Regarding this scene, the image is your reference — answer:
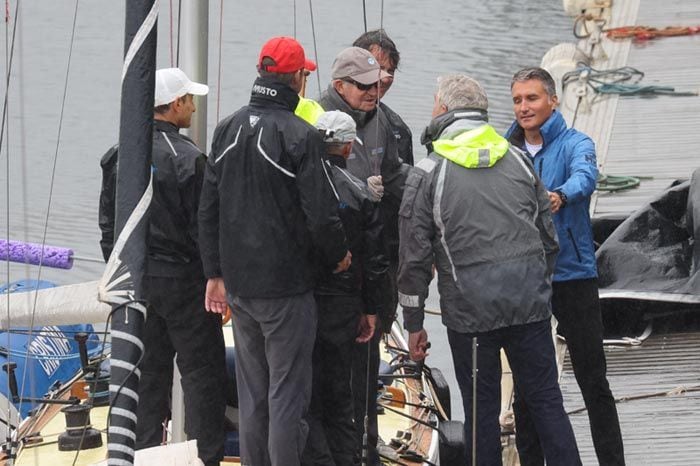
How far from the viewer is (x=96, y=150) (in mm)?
17625

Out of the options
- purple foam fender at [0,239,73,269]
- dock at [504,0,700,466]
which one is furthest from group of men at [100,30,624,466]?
dock at [504,0,700,466]

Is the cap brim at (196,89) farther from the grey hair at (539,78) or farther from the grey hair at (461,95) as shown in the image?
the grey hair at (539,78)

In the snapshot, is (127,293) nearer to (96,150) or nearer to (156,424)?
(156,424)

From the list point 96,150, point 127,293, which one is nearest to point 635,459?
point 127,293

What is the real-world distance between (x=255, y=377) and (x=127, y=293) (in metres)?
1.42

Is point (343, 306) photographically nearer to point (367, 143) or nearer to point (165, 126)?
point (367, 143)

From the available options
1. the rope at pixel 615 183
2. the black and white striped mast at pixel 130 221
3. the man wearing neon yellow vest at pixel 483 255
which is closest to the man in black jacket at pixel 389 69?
the man wearing neon yellow vest at pixel 483 255

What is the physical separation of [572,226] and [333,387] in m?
1.12

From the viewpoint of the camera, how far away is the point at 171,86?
4.86 metres

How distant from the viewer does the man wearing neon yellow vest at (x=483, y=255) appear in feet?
15.7

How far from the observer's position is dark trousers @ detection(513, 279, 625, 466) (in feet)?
17.1

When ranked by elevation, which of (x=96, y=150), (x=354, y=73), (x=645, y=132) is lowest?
(x=96, y=150)

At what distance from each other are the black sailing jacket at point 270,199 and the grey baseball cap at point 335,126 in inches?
5.7

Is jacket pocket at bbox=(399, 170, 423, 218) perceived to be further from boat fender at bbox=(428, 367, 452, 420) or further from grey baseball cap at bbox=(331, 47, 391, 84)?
boat fender at bbox=(428, 367, 452, 420)
